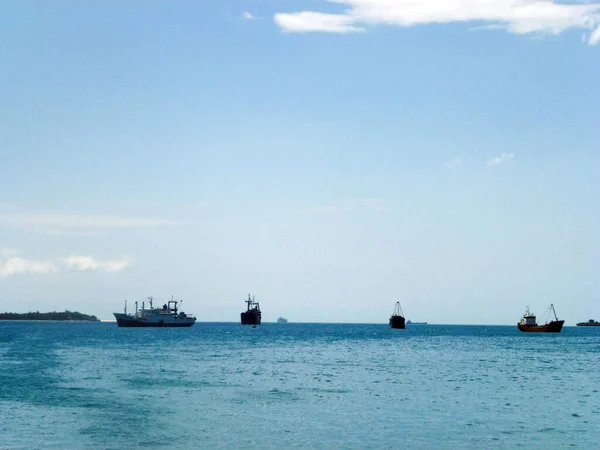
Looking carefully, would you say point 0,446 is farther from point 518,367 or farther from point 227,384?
point 518,367

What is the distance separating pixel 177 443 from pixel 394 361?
62.1m

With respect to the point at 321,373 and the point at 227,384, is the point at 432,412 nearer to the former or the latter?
the point at 227,384

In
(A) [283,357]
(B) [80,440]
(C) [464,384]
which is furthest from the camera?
(A) [283,357]

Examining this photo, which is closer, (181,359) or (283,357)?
(181,359)

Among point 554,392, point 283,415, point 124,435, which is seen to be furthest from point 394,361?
point 124,435

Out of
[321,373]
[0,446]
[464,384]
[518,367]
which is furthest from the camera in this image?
[518,367]

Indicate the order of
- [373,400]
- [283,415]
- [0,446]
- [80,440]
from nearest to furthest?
[0,446], [80,440], [283,415], [373,400]

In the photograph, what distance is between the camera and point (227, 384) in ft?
205

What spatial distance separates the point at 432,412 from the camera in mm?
46344

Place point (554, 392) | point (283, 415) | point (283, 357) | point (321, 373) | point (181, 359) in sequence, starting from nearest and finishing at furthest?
point (283, 415)
point (554, 392)
point (321, 373)
point (181, 359)
point (283, 357)

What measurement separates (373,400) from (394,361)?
43650mm

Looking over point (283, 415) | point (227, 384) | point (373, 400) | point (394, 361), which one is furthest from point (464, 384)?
point (394, 361)

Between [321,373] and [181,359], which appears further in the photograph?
[181,359]

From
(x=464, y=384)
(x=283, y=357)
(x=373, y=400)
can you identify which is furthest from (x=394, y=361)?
(x=373, y=400)
